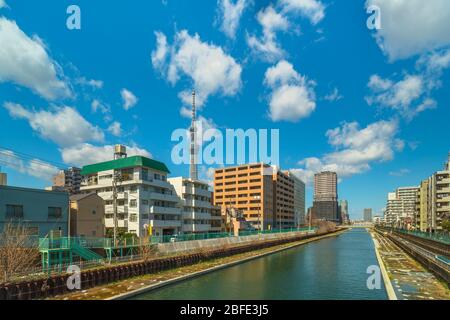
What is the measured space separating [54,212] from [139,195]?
52.7 ft

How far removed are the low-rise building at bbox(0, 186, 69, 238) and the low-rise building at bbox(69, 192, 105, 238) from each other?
3905 millimetres

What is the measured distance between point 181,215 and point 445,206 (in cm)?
7258

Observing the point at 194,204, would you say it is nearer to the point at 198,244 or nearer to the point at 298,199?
the point at 198,244

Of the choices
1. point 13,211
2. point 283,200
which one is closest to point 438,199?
point 283,200

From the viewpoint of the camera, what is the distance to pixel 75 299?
2066 centimetres

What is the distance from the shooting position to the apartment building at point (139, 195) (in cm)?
5368

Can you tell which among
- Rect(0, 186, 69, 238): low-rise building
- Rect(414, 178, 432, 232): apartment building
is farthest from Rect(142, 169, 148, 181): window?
Rect(414, 178, 432, 232): apartment building

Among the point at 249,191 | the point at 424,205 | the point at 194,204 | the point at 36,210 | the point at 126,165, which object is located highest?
the point at 126,165

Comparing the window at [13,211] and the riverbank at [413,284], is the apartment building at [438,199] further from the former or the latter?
the window at [13,211]

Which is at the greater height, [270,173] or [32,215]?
[270,173]

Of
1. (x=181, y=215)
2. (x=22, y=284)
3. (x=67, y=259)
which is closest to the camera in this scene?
(x=22, y=284)

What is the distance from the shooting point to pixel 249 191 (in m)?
132
